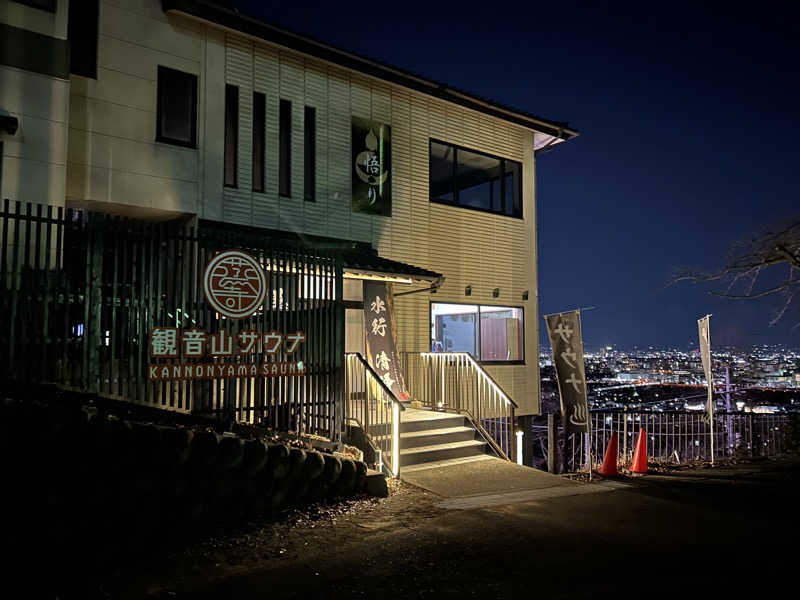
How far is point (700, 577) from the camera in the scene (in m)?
4.96

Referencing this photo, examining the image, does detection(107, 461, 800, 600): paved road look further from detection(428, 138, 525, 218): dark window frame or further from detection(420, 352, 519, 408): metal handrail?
detection(428, 138, 525, 218): dark window frame

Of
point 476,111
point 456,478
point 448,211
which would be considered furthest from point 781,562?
point 476,111

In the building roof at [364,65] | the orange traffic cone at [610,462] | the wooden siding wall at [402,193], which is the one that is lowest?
the orange traffic cone at [610,462]

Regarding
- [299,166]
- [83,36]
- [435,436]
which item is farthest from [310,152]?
[435,436]

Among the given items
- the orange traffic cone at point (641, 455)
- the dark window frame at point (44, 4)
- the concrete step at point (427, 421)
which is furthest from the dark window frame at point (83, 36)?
the orange traffic cone at point (641, 455)

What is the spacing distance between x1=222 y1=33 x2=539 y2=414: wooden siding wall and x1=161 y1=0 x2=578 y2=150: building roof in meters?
0.28

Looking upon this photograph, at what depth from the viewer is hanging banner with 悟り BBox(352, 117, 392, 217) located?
12867 mm

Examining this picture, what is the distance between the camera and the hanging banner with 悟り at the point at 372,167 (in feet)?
42.2

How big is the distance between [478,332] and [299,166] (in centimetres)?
616

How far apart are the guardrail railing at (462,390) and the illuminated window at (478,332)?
1.41 m

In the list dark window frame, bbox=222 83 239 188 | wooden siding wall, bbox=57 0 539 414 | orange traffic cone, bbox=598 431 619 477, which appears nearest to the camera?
wooden siding wall, bbox=57 0 539 414

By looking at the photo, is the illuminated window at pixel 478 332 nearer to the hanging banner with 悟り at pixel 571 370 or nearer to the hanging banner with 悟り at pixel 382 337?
the hanging banner with 悟り at pixel 382 337

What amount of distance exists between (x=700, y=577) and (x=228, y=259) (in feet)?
21.0

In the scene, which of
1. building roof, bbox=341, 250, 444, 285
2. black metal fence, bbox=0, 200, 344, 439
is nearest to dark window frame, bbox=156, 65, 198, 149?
black metal fence, bbox=0, 200, 344, 439
